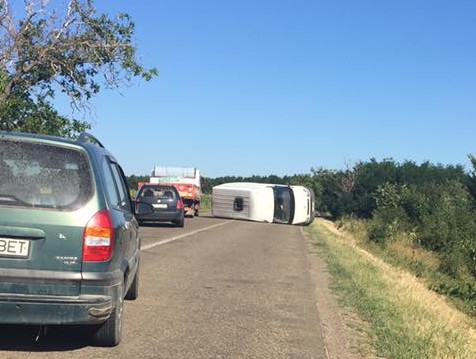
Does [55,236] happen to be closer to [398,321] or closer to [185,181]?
[398,321]

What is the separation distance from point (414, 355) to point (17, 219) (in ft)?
12.3

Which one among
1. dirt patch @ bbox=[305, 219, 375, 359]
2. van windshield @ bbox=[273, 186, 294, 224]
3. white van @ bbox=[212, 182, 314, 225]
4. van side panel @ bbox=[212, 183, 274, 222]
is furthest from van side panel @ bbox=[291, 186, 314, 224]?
dirt patch @ bbox=[305, 219, 375, 359]

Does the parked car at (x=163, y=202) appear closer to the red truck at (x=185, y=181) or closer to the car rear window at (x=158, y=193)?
the car rear window at (x=158, y=193)

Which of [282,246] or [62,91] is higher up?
[62,91]

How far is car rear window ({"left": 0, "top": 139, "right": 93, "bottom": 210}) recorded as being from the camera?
5062 mm

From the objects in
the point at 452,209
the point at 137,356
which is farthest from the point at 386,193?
the point at 137,356

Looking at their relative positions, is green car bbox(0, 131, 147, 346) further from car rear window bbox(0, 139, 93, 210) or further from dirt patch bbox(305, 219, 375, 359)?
dirt patch bbox(305, 219, 375, 359)

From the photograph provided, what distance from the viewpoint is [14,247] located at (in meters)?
4.93

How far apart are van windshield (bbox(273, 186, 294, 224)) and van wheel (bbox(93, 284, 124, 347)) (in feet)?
128

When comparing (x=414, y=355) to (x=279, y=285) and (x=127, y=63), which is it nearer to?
(x=279, y=285)

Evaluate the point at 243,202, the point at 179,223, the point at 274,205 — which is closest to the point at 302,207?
the point at 274,205

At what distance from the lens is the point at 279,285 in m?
10.7

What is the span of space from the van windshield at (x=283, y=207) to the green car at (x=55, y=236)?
39.4 metres

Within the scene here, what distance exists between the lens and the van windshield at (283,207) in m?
44.6
